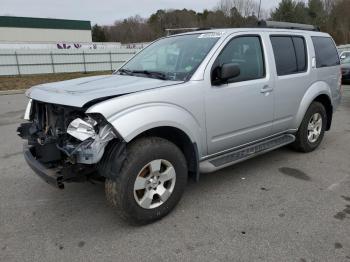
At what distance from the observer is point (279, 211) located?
12.1 feet

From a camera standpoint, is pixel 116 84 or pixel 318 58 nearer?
pixel 116 84

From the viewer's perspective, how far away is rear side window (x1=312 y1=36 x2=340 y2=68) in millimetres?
5496

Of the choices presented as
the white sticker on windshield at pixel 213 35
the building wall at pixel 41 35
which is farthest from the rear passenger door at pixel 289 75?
the building wall at pixel 41 35

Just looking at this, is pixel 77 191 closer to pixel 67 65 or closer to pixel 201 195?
pixel 201 195

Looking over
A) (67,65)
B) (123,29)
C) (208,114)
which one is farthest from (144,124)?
(123,29)

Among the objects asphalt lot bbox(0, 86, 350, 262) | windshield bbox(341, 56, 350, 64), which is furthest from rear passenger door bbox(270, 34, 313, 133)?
windshield bbox(341, 56, 350, 64)

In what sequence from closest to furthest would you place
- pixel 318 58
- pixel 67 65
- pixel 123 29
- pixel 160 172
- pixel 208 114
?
pixel 160 172 < pixel 208 114 < pixel 318 58 < pixel 67 65 < pixel 123 29

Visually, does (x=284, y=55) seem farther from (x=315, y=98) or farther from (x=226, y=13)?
(x=226, y=13)

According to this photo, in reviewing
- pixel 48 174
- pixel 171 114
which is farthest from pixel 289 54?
pixel 48 174

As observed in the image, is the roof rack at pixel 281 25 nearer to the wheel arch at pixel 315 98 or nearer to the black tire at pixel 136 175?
the wheel arch at pixel 315 98

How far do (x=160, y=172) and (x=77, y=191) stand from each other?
1.36 meters

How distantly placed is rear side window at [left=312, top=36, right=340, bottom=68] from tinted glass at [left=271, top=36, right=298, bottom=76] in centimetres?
66

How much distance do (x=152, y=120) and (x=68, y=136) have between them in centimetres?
79

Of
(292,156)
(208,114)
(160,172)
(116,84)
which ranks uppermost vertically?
(116,84)
